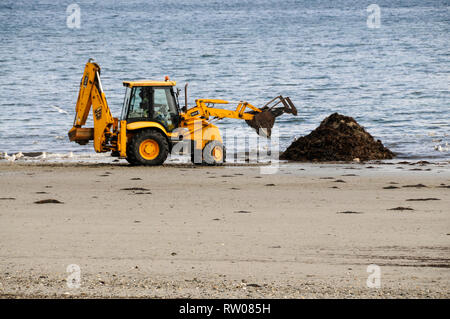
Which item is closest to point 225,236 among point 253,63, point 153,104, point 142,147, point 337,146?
point 142,147

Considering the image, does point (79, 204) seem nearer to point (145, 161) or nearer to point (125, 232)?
point (125, 232)

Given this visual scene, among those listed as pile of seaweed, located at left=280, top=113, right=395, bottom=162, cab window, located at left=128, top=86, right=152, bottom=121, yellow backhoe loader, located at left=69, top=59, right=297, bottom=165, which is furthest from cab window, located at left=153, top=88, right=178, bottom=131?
pile of seaweed, located at left=280, top=113, right=395, bottom=162

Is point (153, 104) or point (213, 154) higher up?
point (153, 104)

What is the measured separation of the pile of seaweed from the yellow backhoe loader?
2758mm

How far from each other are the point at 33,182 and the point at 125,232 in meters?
6.12

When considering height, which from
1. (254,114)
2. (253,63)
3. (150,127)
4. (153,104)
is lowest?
(150,127)

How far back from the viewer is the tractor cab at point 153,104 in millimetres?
19578

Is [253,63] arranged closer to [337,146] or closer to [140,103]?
[337,146]

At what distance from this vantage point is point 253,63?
66125 millimetres

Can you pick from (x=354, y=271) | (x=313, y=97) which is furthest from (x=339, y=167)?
(x=313, y=97)

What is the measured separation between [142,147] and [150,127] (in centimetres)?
53

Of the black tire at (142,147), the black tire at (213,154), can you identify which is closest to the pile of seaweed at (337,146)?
the black tire at (213,154)

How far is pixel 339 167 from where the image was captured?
19422 millimetres

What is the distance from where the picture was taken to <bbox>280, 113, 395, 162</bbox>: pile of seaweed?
2119cm
